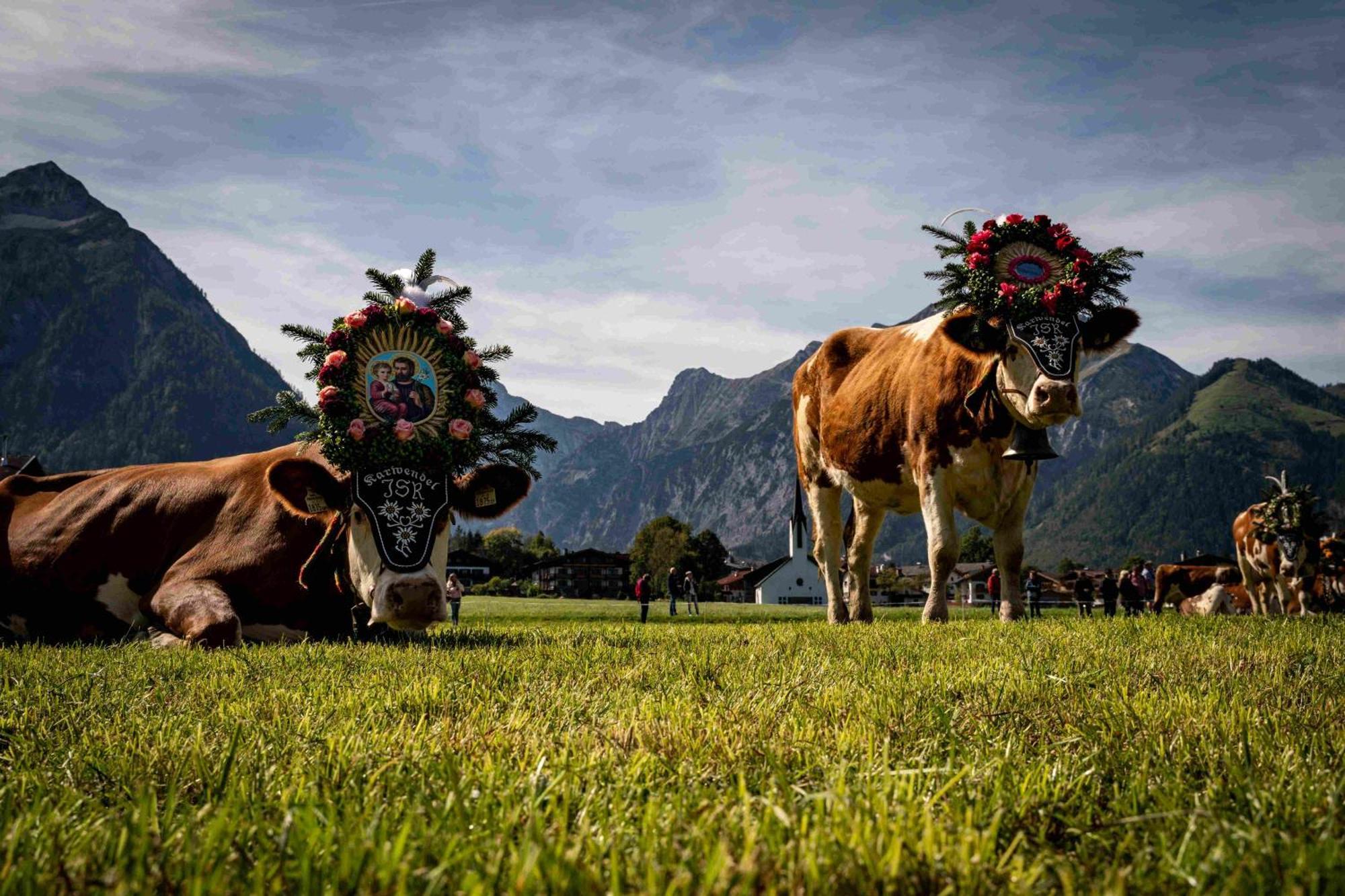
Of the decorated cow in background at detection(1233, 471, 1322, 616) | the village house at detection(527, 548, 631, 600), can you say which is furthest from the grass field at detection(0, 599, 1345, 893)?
the village house at detection(527, 548, 631, 600)

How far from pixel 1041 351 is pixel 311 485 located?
25.1 feet

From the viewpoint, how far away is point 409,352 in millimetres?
8164

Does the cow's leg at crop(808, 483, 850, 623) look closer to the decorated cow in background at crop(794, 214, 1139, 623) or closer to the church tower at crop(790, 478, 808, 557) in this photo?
the decorated cow in background at crop(794, 214, 1139, 623)

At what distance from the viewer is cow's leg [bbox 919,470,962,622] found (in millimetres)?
10883

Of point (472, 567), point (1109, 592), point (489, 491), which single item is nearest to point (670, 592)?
point (1109, 592)

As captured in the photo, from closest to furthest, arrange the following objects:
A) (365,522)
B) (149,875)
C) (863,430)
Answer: (149,875) < (365,522) < (863,430)

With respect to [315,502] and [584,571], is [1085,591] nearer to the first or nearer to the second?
[315,502]

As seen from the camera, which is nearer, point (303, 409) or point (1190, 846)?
point (1190, 846)

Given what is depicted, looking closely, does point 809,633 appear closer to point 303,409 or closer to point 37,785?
point 303,409

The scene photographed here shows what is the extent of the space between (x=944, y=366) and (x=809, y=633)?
4.69 meters

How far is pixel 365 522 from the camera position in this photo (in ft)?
24.5

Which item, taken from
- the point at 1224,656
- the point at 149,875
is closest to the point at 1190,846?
the point at 149,875

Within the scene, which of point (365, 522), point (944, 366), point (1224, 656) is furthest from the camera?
point (944, 366)

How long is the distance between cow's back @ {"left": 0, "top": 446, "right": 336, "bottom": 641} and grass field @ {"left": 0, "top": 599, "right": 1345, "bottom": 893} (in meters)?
3.25
